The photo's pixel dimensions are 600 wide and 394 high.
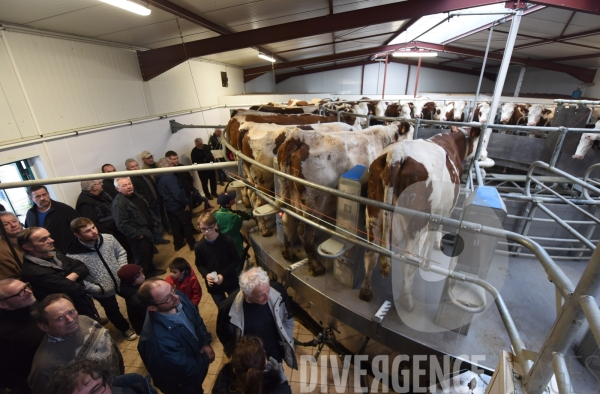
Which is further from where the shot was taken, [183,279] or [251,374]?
[183,279]

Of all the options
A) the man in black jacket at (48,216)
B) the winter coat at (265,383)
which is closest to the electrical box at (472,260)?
the winter coat at (265,383)

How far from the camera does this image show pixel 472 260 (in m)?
1.86

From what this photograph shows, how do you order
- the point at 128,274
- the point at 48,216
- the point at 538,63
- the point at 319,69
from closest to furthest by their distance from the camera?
the point at 128,274 < the point at 48,216 < the point at 538,63 < the point at 319,69

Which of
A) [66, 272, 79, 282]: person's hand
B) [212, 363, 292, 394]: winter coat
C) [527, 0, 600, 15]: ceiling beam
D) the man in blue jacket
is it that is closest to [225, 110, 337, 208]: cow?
the man in blue jacket

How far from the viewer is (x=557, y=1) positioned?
5.39 m

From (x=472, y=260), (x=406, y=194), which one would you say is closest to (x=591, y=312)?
(x=472, y=260)

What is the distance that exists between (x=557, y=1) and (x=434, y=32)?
6.31 metres

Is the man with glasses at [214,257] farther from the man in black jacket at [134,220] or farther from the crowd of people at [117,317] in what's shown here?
the man in black jacket at [134,220]

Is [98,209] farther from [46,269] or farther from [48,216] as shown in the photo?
[46,269]

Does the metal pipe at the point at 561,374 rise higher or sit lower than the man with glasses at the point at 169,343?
higher

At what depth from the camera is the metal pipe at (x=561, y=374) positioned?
65 cm

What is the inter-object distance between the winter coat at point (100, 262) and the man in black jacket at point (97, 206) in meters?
1.34

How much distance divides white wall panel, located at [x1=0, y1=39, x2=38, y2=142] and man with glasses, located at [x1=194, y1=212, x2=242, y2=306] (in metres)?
3.05

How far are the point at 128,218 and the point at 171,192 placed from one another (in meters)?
0.84
